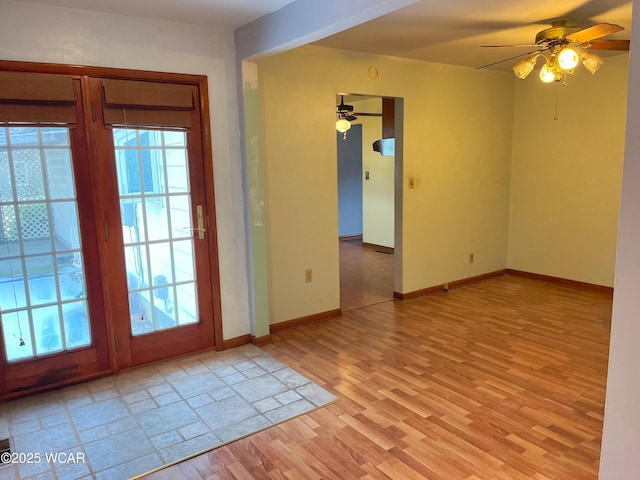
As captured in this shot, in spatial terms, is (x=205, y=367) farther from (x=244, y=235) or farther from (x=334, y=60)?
(x=334, y=60)

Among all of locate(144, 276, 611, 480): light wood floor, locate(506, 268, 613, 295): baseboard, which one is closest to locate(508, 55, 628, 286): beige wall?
locate(506, 268, 613, 295): baseboard

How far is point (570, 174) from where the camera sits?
526cm

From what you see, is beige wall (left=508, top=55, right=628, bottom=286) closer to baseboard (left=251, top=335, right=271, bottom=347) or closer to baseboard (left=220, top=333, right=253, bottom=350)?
baseboard (left=251, top=335, right=271, bottom=347)

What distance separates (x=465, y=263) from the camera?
217 inches

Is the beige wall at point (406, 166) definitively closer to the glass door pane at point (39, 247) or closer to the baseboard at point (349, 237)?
the glass door pane at point (39, 247)

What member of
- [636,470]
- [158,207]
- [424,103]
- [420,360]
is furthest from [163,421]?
[424,103]

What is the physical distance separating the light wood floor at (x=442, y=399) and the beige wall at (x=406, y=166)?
60 centimetres

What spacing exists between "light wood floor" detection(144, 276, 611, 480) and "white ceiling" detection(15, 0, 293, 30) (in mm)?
2487

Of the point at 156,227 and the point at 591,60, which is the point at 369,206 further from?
the point at 156,227

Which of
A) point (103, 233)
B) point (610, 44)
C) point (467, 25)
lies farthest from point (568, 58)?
point (103, 233)

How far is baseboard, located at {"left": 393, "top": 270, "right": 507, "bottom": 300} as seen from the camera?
197 inches

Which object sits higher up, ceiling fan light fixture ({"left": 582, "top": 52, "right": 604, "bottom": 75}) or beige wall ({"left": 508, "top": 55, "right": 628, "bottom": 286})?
ceiling fan light fixture ({"left": 582, "top": 52, "right": 604, "bottom": 75})

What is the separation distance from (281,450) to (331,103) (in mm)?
2938

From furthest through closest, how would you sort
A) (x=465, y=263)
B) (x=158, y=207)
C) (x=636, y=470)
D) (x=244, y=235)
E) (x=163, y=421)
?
(x=465, y=263) < (x=244, y=235) < (x=158, y=207) < (x=163, y=421) < (x=636, y=470)
